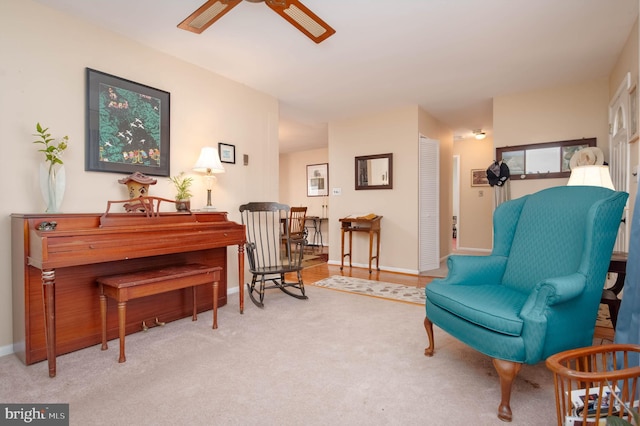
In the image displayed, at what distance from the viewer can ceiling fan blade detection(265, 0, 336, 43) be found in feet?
6.14

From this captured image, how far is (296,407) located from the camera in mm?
1545

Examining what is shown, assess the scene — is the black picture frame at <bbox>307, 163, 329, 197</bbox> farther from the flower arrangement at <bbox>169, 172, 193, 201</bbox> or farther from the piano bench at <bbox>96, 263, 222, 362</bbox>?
the piano bench at <bbox>96, 263, 222, 362</bbox>

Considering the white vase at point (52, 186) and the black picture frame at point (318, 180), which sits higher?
the black picture frame at point (318, 180)

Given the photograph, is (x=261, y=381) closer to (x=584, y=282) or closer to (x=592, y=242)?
(x=584, y=282)

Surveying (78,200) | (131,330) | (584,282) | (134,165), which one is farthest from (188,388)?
(584,282)

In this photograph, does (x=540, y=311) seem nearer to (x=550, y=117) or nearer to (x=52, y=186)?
(x=52, y=186)

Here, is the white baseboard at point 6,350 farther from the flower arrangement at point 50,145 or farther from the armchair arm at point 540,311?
the armchair arm at point 540,311

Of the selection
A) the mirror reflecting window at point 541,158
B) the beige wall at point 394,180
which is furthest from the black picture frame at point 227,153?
the mirror reflecting window at point 541,158

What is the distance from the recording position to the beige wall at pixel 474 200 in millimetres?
6570

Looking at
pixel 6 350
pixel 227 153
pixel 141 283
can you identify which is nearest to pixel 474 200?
pixel 227 153

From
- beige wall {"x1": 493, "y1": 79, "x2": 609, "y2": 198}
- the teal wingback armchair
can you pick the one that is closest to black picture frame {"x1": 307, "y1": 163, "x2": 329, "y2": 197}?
beige wall {"x1": 493, "y1": 79, "x2": 609, "y2": 198}

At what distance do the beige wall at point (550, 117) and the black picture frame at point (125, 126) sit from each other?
14.1ft

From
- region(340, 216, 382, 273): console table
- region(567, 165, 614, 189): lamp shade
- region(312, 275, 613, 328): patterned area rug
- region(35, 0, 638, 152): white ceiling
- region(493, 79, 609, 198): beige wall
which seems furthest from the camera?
region(340, 216, 382, 273): console table

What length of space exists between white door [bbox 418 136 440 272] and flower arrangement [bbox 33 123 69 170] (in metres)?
4.24
